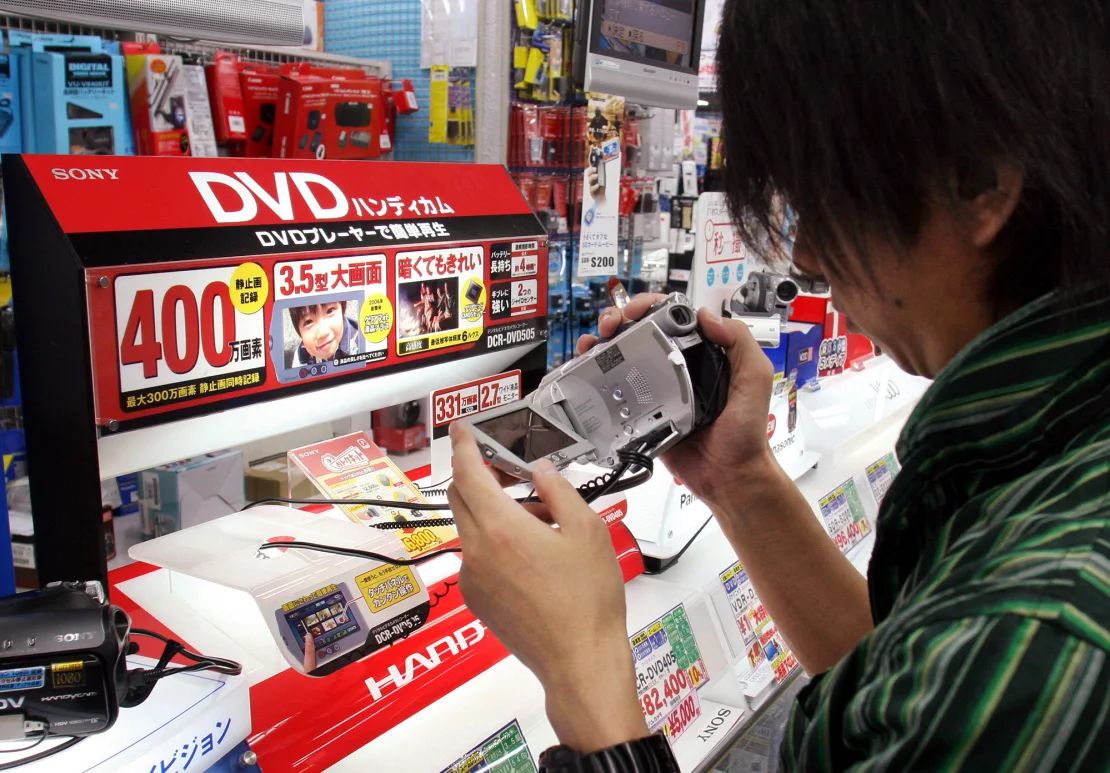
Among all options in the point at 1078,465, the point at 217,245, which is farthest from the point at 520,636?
the point at 217,245

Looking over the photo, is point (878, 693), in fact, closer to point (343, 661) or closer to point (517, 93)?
point (343, 661)

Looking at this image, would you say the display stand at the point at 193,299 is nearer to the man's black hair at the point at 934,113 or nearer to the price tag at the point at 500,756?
the price tag at the point at 500,756

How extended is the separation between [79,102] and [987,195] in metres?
3.35

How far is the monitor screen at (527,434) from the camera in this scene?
0.90 m

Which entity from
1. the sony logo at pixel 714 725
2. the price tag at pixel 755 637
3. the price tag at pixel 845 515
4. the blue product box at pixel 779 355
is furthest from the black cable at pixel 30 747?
the blue product box at pixel 779 355

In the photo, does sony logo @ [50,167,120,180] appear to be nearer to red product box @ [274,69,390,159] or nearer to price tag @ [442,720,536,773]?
price tag @ [442,720,536,773]

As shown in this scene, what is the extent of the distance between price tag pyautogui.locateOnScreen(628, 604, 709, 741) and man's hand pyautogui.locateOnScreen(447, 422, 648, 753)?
1.34 ft

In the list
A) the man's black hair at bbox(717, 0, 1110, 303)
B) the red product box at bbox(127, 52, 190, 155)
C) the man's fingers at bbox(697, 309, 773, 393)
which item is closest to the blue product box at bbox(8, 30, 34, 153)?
the red product box at bbox(127, 52, 190, 155)

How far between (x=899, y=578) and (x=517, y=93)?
3492mm

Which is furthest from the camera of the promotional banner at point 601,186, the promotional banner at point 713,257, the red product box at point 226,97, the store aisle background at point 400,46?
the store aisle background at point 400,46

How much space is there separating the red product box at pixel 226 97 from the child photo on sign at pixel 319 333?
10.5 ft

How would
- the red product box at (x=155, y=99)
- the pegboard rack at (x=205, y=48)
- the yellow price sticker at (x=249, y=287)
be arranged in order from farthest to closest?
the red product box at (x=155, y=99)
the pegboard rack at (x=205, y=48)
the yellow price sticker at (x=249, y=287)

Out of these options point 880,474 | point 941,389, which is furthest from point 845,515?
point 941,389

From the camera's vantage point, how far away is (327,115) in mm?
4109
